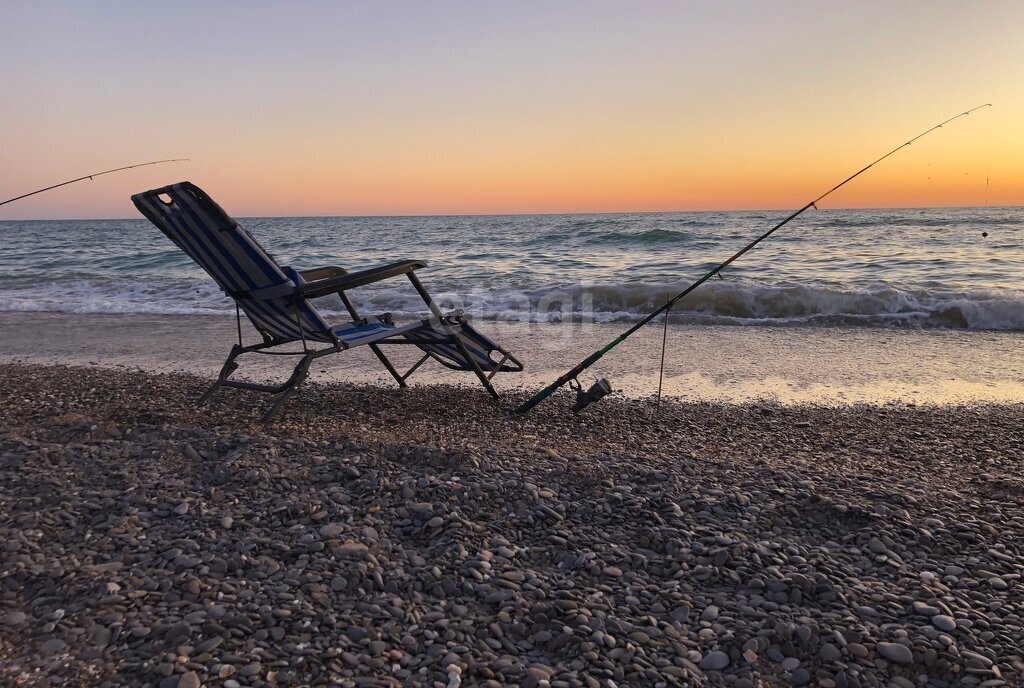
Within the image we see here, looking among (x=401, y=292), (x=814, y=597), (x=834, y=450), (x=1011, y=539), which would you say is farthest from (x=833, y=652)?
(x=401, y=292)

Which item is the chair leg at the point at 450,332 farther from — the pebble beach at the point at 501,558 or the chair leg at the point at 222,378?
the chair leg at the point at 222,378

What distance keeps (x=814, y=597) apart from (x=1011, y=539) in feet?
3.35

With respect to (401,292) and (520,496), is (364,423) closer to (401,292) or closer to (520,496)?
(520,496)

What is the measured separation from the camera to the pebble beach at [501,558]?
83.9 inches

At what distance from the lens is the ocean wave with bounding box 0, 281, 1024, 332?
9.70 metres

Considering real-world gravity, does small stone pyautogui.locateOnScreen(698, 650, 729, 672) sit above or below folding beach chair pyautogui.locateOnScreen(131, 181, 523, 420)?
below

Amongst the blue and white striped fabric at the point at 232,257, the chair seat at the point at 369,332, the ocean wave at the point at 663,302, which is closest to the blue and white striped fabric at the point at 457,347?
the chair seat at the point at 369,332

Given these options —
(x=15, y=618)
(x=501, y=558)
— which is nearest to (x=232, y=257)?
(x=15, y=618)

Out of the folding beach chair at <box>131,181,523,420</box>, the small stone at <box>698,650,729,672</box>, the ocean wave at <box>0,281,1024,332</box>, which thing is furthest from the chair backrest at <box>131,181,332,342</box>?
the ocean wave at <box>0,281,1024,332</box>

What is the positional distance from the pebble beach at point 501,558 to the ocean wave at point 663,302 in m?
6.01

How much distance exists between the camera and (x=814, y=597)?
2473 mm

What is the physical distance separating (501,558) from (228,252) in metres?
2.86

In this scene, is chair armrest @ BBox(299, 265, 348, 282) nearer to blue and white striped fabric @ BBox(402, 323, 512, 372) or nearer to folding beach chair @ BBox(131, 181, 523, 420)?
folding beach chair @ BBox(131, 181, 523, 420)

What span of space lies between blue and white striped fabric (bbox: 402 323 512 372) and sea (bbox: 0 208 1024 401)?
117 cm
